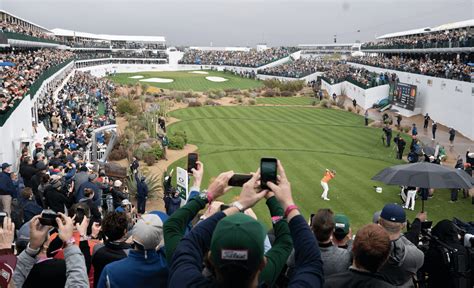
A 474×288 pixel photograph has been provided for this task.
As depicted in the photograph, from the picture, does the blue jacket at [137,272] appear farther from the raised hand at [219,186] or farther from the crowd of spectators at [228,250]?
the raised hand at [219,186]

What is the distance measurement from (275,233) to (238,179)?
0.52 m

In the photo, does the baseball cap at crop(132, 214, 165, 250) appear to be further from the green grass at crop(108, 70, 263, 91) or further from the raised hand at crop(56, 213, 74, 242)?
the green grass at crop(108, 70, 263, 91)

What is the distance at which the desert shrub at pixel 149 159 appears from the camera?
2245 centimetres

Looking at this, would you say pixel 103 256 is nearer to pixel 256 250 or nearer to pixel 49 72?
pixel 256 250

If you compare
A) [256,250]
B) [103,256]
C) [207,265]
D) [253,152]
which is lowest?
[253,152]

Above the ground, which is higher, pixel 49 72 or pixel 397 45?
pixel 397 45

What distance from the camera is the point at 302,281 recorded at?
278 cm

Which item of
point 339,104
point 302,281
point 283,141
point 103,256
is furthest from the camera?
point 339,104

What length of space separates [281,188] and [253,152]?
21650 millimetres

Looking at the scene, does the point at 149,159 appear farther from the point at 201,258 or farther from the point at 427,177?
the point at 201,258

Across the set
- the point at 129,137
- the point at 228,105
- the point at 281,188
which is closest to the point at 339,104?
the point at 228,105

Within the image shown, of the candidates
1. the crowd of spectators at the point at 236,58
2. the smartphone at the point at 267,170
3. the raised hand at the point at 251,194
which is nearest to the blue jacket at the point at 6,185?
the raised hand at the point at 251,194

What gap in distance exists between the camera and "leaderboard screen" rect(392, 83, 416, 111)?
38.6 m

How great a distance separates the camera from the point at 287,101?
165ft
